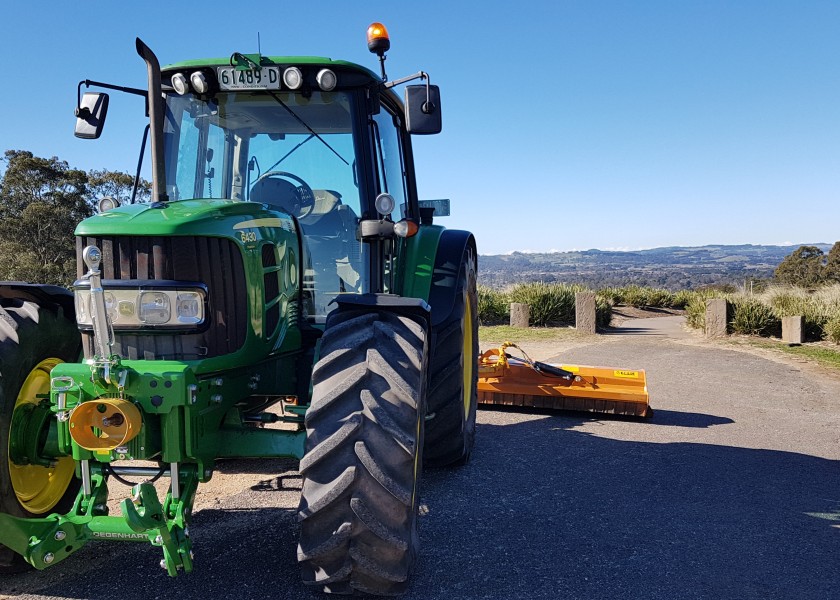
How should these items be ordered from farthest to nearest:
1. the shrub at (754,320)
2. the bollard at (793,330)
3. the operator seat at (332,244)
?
1. the shrub at (754,320)
2. the bollard at (793,330)
3. the operator seat at (332,244)

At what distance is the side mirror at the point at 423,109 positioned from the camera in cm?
351

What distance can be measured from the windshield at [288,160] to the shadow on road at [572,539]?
1.41 m

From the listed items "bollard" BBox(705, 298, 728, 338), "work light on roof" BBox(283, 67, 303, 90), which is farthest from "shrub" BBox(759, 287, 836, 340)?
"work light on roof" BBox(283, 67, 303, 90)

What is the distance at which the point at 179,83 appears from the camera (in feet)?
12.5

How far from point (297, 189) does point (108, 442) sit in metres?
1.98

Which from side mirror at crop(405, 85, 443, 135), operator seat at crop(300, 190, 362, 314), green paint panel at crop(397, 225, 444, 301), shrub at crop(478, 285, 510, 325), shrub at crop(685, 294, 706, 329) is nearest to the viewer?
side mirror at crop(405, 85, 443, 135)

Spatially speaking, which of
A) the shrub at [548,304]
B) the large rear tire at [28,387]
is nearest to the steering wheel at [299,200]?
the large rear tire at [28,387]

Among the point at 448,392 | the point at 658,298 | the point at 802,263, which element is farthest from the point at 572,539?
the point at 802,263

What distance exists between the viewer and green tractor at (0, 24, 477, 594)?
262 cm

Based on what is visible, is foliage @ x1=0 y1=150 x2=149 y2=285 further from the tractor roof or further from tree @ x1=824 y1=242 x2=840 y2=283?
tree @ x1=824 y1=242 x2=840 y2=283

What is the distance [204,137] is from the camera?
13.2 ft

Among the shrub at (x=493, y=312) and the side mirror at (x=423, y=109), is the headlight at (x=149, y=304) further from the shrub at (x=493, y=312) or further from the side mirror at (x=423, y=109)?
the shrub at (x=493, y=312)

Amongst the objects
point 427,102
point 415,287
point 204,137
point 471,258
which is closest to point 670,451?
point 471,258

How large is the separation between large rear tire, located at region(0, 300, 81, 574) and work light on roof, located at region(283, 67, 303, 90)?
1.70 m
